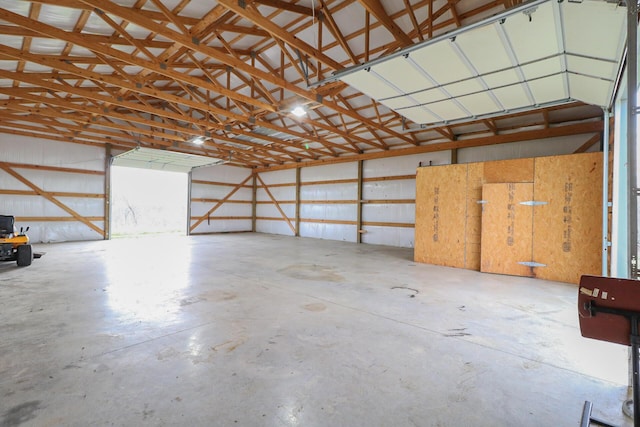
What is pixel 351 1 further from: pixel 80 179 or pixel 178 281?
pixel 80 179

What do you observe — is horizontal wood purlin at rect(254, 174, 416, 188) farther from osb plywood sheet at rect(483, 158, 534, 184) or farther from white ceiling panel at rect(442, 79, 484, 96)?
white ceiling panel at rect(442, 79, 484, 96)

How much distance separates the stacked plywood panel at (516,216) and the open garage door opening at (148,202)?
11.8 metres

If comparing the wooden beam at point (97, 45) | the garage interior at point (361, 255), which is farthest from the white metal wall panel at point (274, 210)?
the wooden beam at point (97, 45)

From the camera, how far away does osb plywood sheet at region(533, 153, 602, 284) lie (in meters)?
5.44

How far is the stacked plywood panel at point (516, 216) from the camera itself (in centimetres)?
555

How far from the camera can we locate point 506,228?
6.32m

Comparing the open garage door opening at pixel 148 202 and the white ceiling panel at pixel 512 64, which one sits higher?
the white ceiling panel at pixel 512 64

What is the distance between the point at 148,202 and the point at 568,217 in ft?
52.8

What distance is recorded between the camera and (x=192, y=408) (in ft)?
6.37

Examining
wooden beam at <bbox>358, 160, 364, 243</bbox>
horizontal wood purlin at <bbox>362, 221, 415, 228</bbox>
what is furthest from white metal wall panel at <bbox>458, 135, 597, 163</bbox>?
wooden beam at <bbox>358, 160, 364, 243</bbox>

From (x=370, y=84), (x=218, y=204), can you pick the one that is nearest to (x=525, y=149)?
(x=370, y=84)

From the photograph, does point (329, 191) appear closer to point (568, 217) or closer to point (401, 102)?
point (401, 102)

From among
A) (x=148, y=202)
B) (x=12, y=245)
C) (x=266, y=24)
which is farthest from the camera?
(x=148, y=202)

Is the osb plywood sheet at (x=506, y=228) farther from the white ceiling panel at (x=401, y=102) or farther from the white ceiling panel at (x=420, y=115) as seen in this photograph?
the white ceiling panel at (x=401, y=102)
